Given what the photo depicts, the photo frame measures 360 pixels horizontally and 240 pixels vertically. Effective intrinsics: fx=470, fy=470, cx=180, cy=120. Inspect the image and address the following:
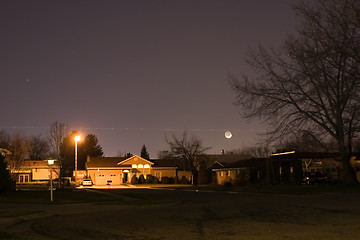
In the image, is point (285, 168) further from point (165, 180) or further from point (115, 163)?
point (115, 163)

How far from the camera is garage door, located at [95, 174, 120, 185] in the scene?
264ft

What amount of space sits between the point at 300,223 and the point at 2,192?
2722 cm

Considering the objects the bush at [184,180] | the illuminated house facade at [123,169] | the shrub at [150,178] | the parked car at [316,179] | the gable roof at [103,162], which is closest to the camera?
the parked car at [316,179]

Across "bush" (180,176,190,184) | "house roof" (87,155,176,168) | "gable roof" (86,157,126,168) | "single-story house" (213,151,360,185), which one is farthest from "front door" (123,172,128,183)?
"single-story house" (213,151,360,185)

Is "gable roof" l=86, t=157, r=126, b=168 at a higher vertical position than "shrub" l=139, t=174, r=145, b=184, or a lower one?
higher

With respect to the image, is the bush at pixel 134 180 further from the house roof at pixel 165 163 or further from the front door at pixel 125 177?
the house roof at pixel 165 163

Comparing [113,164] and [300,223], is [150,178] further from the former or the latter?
[300,223]

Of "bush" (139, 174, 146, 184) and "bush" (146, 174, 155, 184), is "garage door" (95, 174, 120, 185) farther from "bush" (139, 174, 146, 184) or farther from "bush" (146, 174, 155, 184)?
"bush" (146, 174, 155, 184)

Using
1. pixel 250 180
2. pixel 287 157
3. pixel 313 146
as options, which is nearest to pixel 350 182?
pixel 313 146

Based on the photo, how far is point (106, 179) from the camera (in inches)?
3179

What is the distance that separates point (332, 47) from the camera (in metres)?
21.7

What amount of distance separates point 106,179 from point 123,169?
3553mm

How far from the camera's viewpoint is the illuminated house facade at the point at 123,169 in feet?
265

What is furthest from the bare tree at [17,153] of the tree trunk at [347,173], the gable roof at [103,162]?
the tree trunk at [347,173]
